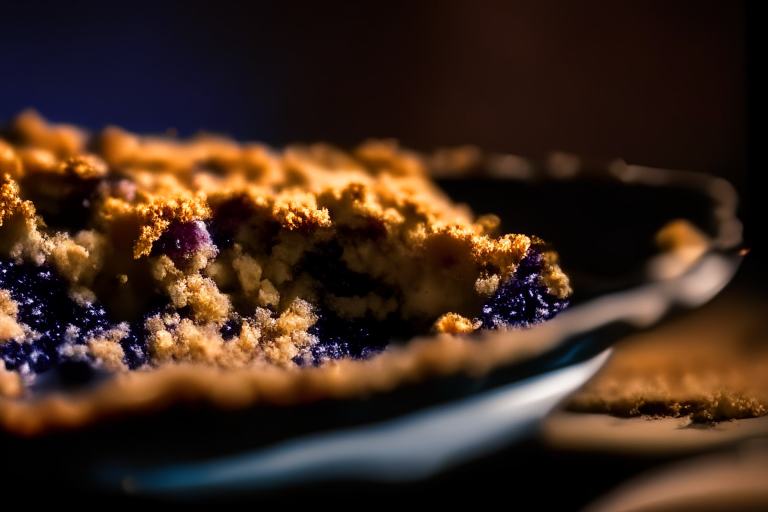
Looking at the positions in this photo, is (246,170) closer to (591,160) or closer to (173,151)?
(173,151)

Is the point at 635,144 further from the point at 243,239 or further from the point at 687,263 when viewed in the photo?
the point at 243,239

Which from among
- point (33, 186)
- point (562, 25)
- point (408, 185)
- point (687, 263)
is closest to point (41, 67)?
point (33, 186)

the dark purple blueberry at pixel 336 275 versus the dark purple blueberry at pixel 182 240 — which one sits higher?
the dark purple blueberry at pixel 182 240

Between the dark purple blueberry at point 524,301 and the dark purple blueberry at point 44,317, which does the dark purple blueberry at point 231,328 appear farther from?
the dark purple blueberry at point 524,301

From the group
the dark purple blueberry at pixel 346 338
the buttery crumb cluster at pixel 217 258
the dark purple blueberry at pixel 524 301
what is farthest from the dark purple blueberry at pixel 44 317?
the dark purple blueberry at pixel 524 301

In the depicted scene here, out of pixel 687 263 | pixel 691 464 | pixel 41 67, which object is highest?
pixel 41 67

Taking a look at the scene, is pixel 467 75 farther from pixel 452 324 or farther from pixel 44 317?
pixel 44 317

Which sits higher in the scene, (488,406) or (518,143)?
(518,143)
